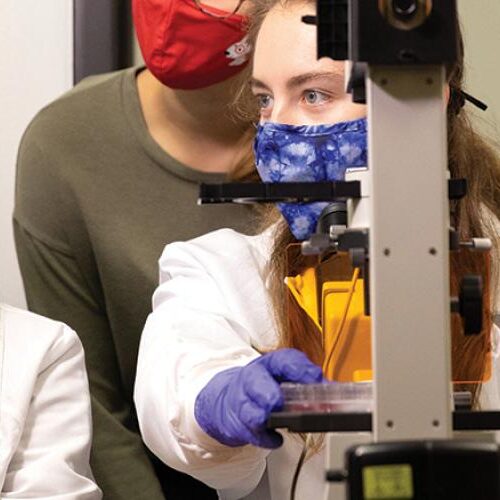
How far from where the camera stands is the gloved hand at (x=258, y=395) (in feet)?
3.46

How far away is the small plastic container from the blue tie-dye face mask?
34 centimetres

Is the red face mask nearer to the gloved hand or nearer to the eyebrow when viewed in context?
the eyebrow

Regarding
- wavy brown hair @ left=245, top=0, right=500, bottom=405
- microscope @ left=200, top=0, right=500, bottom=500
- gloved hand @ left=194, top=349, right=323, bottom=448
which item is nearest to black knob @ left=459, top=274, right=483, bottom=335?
microscope @ left=200, top=0, right=500, bottom=500

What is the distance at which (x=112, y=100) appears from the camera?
6.91 ft

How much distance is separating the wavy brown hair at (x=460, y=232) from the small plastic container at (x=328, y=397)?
0.26 metres

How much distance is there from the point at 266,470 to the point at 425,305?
0.62 meters

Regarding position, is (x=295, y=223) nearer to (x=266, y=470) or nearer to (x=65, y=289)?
(x=266, y=470)

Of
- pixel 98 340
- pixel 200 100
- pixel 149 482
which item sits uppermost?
pixel 200 100

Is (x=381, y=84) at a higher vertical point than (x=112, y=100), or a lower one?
lower

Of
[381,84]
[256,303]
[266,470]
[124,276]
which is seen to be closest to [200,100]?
[124,276]

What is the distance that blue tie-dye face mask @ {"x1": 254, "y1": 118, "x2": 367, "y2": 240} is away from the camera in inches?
53.8

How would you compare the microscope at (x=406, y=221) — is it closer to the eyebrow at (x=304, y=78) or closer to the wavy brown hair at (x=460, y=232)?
the wavy brown hair at (x=460, y=232)

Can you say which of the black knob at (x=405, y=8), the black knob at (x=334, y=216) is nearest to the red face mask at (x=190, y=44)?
the black knob at (x=334, y=216)

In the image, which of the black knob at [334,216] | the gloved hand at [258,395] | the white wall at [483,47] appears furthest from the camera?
the white wall at [483,47]
